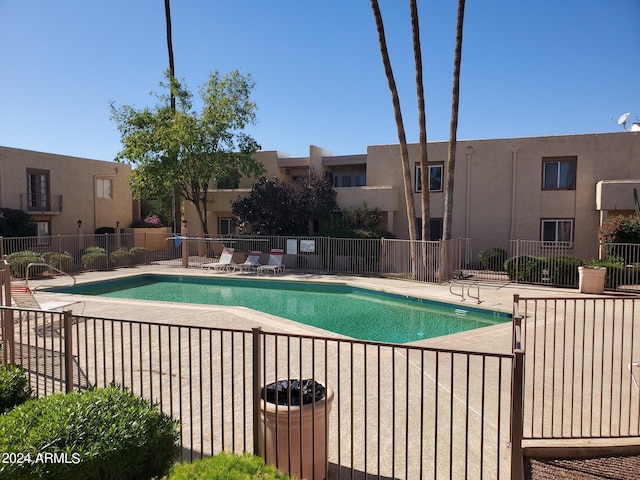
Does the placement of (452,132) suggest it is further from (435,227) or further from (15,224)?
(15,224)

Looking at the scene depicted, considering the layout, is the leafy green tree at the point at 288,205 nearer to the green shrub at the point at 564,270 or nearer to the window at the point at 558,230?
the window at the point at 558,230

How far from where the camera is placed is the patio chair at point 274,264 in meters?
21.0

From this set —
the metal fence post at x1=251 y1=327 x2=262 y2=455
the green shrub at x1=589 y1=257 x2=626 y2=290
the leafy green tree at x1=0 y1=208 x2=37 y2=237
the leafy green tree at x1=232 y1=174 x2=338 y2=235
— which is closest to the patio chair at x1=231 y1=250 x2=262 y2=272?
the leafy green tree at x1=232 y1=174 x2=338 y2=235

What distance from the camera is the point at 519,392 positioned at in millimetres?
3789

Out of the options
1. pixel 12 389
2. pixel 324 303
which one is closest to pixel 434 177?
pixel 324 303

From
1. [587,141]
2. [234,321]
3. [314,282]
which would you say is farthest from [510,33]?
[234,321]

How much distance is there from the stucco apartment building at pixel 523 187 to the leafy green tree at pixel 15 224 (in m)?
14.4

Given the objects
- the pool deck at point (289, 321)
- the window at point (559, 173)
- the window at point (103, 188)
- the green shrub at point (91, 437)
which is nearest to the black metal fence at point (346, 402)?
the green shrub at point (91, 437)

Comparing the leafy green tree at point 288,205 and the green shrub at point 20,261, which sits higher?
the leafy green tree at point 288,205

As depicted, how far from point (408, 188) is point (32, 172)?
64.6ft

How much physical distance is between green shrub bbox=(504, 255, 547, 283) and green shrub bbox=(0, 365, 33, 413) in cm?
A: 1672

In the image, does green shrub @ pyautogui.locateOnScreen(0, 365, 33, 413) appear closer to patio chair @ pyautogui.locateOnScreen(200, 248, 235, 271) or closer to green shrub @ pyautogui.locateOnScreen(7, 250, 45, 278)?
green shrub @ pyautogui.locateOnScreen(7, 250, 45, 278)

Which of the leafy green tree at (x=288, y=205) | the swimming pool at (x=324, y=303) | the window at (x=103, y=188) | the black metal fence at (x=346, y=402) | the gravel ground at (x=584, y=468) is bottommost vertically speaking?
the swimming pool at (x=324, y=303)

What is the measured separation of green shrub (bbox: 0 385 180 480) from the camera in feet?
9.87
